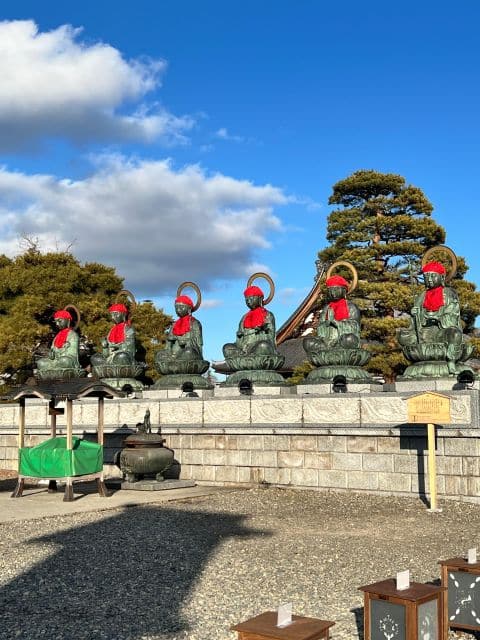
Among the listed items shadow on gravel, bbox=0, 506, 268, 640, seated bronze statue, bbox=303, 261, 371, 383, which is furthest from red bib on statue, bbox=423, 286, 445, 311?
shadow on gravel, bbox=0, 506, 268, 640

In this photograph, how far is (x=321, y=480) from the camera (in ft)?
38.9

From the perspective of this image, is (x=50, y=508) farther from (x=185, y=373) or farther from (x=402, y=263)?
(x=402, y=263)

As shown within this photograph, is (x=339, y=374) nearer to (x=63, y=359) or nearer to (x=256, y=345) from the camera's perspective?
(x=256, y=345)

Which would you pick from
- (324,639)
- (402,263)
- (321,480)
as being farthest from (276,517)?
(402,263)

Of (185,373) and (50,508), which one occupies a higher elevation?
(185,373)

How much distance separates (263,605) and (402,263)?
16.5 m

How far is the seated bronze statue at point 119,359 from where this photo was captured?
55.4ft

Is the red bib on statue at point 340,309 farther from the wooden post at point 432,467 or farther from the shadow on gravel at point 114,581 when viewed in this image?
the shadow on gravel at point 114,581

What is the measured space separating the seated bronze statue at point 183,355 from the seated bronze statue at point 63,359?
2.81 metres

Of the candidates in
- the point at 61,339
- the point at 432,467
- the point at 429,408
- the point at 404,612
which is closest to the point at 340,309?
the point at 429,408

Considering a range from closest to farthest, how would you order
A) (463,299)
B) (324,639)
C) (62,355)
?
(324,639), (62,355), (463,299)

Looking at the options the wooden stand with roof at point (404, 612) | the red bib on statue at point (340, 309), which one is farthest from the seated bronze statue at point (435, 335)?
the wooden stand with roof at point (404, 612)

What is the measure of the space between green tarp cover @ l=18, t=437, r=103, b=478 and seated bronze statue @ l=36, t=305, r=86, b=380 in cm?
581

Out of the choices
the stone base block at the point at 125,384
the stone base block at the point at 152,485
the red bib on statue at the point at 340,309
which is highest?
the red bib on statue at the point at 340,309
